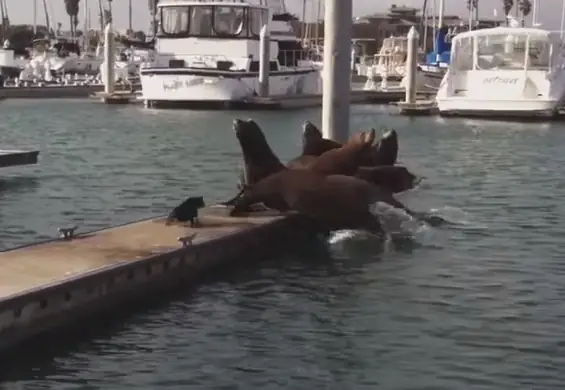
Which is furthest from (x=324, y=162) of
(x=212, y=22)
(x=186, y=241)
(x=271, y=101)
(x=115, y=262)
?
(x=212, y=22)

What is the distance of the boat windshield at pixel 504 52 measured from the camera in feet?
158

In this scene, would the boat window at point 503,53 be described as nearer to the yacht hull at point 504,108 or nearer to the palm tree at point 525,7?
the yacht hull at point 504,108

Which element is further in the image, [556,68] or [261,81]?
[261,81]

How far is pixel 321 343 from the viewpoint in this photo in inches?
499

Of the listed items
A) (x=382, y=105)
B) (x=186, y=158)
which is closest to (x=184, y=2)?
(x=382, y=105)

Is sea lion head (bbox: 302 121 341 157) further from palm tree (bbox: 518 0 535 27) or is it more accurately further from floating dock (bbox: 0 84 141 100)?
palm tree (bbox: 518 0 535 27)

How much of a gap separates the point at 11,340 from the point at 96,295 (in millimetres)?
1528

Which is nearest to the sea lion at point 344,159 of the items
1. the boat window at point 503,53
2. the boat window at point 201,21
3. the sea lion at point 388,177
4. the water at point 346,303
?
the sea lion at point 388,177

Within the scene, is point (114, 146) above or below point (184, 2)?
below

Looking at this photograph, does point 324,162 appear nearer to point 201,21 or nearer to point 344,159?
point 344,159

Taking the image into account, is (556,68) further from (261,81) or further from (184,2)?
(184,2)

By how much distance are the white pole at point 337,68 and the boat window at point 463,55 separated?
26.4 metres

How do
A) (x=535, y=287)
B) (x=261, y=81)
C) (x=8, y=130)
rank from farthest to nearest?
(x=261, y=81), (x=8, y=130), (x=535, y=287)

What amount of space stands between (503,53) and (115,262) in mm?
36818
